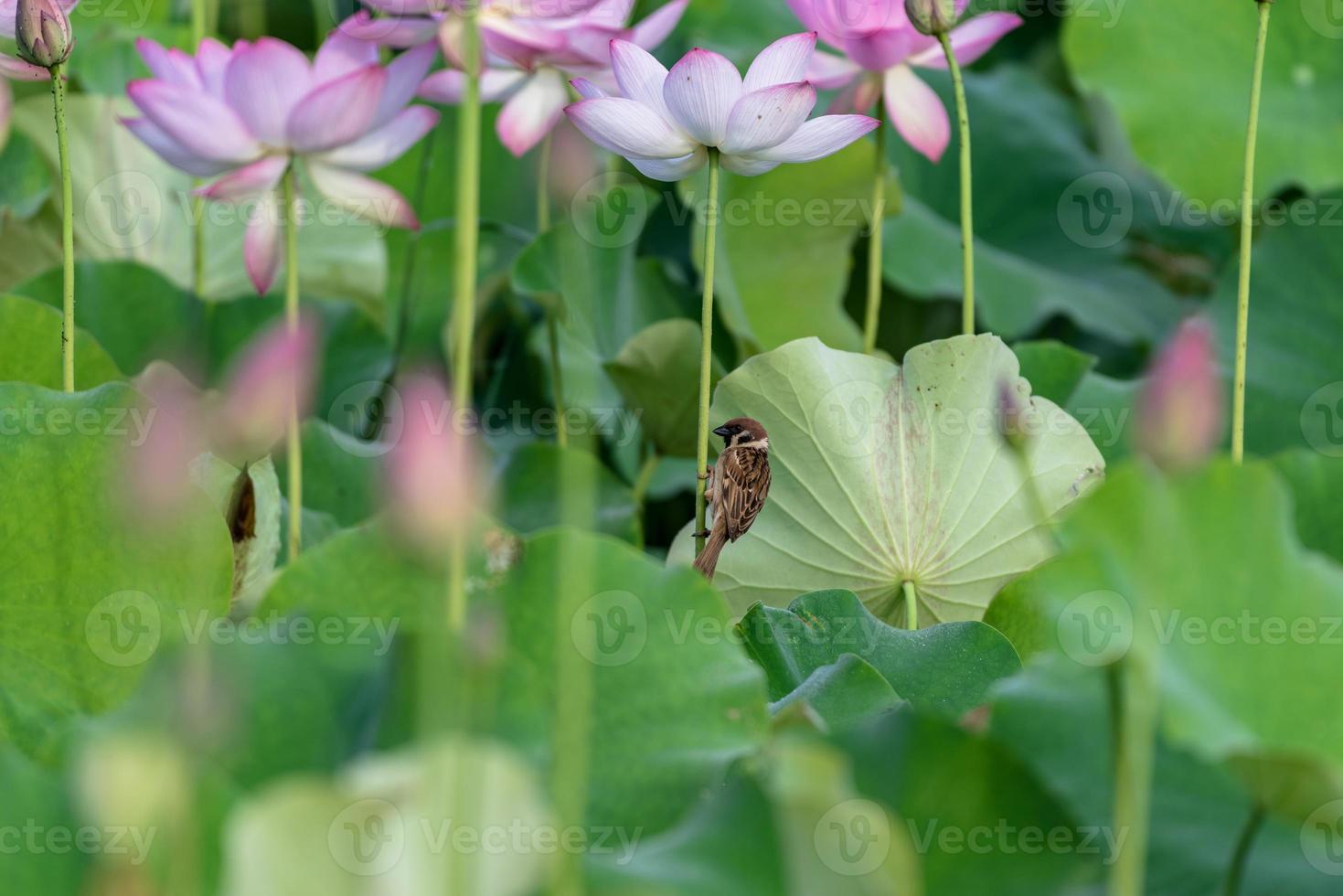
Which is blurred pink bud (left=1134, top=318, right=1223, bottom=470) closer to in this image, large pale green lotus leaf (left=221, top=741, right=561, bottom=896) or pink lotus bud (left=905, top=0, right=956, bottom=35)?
large pale green lotus leaf (left=221, top=741, right=561, bottom=896)

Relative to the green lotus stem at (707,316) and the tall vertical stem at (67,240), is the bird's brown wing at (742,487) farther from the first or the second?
the tall vertical stem at (67,240)

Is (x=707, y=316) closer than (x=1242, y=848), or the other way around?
(x=1242, y=848)

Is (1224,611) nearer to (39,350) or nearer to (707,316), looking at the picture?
(707,316)

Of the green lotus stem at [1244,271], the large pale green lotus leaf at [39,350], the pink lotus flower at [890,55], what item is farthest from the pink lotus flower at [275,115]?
the green lotus stem at [1244,271]

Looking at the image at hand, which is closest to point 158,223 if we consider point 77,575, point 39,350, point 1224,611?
point 39,350

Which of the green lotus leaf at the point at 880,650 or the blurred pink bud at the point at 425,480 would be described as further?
the green lotus leaf at the point at 880,650

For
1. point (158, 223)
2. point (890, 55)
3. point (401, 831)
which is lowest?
point (158, 223)

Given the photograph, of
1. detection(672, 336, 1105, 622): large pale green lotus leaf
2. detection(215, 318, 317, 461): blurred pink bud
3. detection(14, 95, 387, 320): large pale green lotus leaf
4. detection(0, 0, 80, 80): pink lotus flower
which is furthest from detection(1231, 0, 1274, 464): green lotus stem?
detection(14, 95, 387, 320): large pale green lotus leaf
